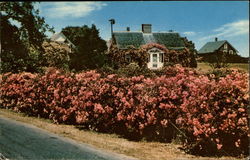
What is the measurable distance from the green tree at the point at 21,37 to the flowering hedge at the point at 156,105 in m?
3.03

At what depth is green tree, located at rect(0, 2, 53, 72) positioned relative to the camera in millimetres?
14414

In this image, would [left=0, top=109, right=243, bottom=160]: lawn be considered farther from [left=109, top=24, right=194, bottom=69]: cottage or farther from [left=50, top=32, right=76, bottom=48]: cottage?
[left=109, top=24, right=194, bottom=69]: cottage

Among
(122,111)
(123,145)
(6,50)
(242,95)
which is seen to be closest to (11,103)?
(6,50)

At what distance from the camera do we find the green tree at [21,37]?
567 inches

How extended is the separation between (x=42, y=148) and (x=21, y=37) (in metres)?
11.4

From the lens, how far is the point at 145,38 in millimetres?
46969

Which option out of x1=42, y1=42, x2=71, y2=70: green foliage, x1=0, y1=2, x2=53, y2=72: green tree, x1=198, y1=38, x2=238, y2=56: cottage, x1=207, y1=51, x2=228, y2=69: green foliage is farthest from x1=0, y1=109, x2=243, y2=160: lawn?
x1=42, y1=42, x2=71, y2=70: green foliage

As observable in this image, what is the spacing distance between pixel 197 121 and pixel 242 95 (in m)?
1.34

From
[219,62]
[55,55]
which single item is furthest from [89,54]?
[55,55]

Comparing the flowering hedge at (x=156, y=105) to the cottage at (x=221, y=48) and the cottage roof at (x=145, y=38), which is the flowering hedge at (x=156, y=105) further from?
the cottage roof at (x=145, y=38)

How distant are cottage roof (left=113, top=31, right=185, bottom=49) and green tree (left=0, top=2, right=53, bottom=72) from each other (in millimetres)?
23068

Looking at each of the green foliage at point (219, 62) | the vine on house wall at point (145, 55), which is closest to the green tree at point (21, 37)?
the green foliage at point (219, 62)

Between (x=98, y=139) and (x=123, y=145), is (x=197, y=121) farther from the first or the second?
(x=98, y=139)

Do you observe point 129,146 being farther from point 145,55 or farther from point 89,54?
point 145,55
